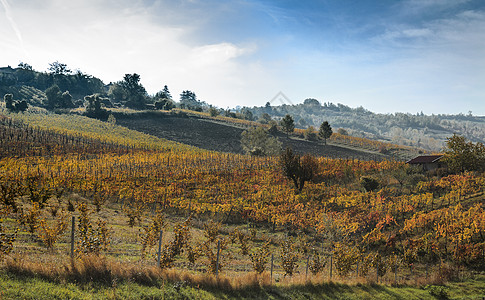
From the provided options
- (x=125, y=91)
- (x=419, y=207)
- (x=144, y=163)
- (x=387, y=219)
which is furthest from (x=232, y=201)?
(x=125, y=91)

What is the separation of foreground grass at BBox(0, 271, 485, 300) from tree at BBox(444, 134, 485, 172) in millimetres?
27303

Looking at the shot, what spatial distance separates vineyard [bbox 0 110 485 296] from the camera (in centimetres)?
1433

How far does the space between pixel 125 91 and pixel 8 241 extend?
159621 mm

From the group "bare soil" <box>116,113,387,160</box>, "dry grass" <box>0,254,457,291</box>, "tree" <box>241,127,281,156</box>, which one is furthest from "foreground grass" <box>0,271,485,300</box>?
"bare soil" <box>116,113,387,160</box>

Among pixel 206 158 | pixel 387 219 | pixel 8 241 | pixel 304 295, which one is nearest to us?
pixel 8 241

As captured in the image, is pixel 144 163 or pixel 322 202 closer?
pixel 322 202

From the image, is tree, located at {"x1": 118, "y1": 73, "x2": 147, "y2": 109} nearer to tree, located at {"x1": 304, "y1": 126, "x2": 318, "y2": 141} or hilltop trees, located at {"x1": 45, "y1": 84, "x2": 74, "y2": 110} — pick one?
hilltop trees, located at {"x1": 45, "y1": 84, "x2": 74, "y2": 110}

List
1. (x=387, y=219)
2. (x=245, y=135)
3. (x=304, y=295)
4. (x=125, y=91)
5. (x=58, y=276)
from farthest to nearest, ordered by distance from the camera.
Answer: (x=125, y=91) < (x=245, y=135) < (x=387, y=219) < (x=304, y=295) < (x=58, y=276)

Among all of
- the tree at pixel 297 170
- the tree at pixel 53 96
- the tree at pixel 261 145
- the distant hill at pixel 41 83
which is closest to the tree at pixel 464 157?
the tree at pixel 297 170

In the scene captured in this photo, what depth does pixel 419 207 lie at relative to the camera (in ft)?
92.8

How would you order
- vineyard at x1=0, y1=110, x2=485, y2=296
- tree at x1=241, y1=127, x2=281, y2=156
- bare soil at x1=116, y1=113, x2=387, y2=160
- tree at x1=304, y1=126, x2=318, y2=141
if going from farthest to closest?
1. tree at x1=304, y1=126, x2=318, y2=141
2. bare soil at x1=116, y1=113, x2=387, y2=160
3. tree at x1=241, y1=127, x2=281, y2=156
4. vineyard at x1=0, y1=110, x2=485, y2=296

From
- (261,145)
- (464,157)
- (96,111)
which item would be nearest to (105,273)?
(464,157)

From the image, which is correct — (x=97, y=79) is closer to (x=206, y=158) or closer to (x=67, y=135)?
(x=67, y=135)

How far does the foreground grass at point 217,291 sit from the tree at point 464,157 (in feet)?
89.6
